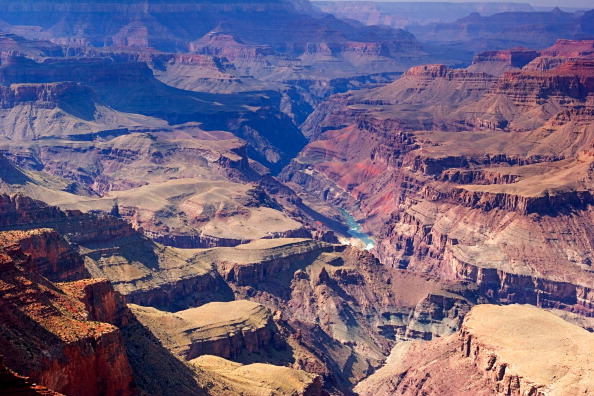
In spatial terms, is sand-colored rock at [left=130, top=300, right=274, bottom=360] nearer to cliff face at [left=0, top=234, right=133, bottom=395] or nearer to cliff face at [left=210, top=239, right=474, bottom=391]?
cliff face at [left=210, top=239, right=474, bottom=391]

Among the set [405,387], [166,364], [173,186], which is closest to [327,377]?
[405,387]

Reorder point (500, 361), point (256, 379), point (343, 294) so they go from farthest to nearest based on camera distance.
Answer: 1. point (343, 294)
2. point (500, 361)
3. point (256, 379)

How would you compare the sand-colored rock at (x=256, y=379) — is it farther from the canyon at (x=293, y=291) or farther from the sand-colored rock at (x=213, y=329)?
the sand-colored rock at (x=213, y=329)

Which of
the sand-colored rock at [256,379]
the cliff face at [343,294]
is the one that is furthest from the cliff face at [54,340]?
the cliff face at [343,294]

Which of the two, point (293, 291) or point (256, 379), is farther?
point (293, 291)

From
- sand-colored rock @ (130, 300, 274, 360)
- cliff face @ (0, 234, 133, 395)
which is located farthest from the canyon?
sand-colored rock @ (130, 300, 274, 360)

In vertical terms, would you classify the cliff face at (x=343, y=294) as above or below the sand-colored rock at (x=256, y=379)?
below

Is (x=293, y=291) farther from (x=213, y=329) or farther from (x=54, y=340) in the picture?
(x=54, y=340)

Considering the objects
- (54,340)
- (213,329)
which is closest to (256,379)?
(213,329)

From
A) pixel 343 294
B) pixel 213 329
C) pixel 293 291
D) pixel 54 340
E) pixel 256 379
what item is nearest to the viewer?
pixel 54 340
